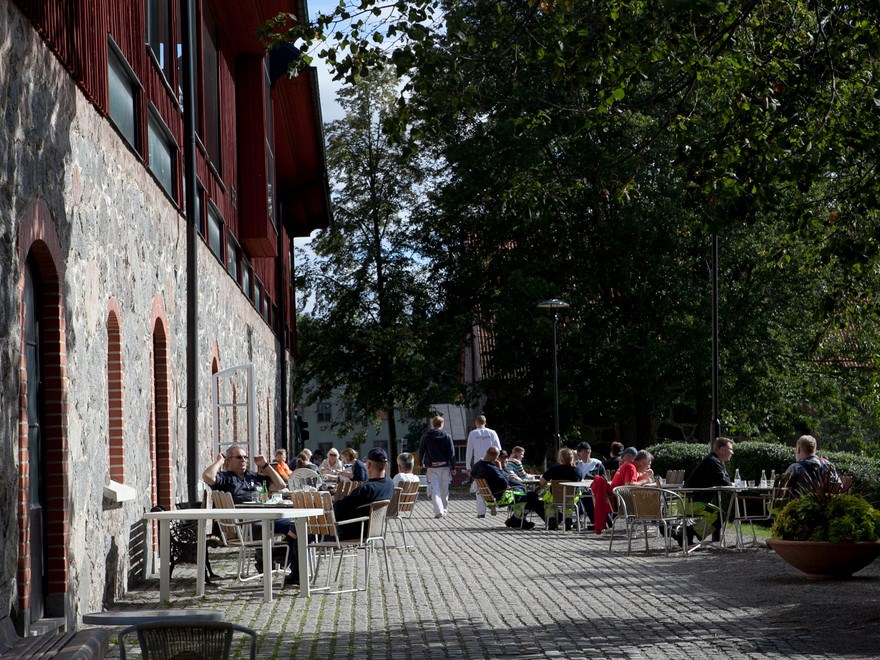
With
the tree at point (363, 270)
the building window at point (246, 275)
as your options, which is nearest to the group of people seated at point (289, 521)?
the building window at point (246, 275)

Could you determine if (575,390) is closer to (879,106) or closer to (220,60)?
(220,60)

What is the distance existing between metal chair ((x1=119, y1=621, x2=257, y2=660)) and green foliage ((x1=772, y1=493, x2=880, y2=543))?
26.8 feet

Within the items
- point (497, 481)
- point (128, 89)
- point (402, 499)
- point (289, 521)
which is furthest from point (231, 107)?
point (289, 521)

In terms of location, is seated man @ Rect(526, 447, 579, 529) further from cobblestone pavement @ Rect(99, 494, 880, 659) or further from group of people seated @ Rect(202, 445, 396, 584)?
group of people seated @ Rect(202, 445, 396, 584)

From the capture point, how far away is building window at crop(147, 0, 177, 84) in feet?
50.3

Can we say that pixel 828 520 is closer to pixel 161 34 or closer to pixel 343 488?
pixel 343 488

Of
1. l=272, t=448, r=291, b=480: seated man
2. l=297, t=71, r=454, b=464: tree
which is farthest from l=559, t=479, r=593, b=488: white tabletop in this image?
l=297, t=71, r=454, b=464: tree

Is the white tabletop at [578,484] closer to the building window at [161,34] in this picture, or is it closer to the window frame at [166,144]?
the window frame at [166,144]

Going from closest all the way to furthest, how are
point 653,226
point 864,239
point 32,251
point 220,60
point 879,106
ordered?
point 32,251
point 879,106
point 864,239
point 220,60
point 653,226

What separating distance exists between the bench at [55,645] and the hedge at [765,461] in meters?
13.7

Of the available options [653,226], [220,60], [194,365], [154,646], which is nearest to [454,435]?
[653,226]

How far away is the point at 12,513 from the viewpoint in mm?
8125

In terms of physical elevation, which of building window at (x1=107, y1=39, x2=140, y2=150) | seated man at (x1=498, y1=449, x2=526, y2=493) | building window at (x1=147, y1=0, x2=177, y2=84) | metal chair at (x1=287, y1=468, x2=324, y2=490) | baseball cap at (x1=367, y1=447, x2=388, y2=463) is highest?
building window at (x1=147, y1=0, x2=177, y2=84)

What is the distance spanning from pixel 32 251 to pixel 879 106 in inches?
273
